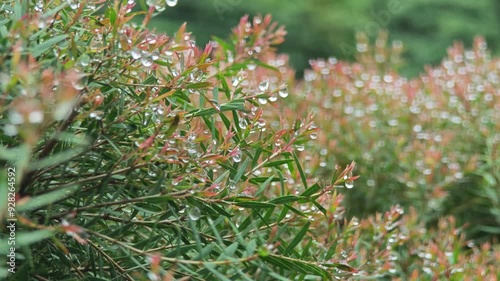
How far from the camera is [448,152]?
3.35m

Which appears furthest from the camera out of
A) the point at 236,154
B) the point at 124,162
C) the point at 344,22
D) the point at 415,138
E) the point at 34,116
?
the point at 344,22

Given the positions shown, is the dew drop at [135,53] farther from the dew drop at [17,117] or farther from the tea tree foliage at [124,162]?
the dew drop at [17,117]

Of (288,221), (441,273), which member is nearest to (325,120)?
(441,273)

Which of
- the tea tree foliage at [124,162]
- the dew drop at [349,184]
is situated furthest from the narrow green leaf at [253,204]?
the dew drop at [349,184]

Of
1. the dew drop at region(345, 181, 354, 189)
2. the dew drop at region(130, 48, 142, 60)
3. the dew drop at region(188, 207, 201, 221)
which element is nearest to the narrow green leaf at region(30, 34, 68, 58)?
the dew drop at region(130, 48, 142, 60)

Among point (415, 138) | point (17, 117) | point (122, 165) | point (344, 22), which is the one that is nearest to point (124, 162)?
point (122, 165)

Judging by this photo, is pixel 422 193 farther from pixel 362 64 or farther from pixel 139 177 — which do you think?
pixel 139 177

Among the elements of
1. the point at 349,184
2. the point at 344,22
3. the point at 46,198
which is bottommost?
the point at 344,22

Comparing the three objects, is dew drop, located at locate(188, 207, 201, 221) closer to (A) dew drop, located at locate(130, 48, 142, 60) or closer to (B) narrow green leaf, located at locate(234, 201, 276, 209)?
(B) narrow green leaf, located at locate(234, 201, 276, 209)

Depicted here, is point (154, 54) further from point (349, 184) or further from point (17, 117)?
point (349, 184)

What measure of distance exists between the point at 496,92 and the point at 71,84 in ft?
10.1

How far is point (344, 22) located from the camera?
1241 cm

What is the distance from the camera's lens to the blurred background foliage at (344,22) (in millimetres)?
12288

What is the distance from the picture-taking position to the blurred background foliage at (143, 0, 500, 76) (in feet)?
40.3
